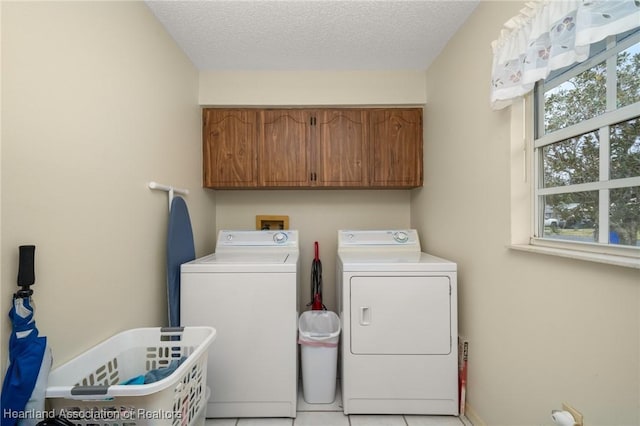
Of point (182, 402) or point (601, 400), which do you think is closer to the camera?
point (601, 400)

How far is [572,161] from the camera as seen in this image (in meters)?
1.19

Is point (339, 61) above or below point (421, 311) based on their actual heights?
above

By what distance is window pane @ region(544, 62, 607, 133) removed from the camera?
1.07m

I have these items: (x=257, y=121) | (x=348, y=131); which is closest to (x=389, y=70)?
(x=348, y=131)

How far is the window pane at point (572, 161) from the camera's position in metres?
→ 1.09

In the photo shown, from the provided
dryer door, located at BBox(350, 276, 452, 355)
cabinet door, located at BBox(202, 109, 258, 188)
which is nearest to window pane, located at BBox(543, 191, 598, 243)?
dryer door, located at BBox(350, 276, 452, 355)

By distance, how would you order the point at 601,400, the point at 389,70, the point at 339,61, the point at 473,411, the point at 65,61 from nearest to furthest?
the point at 601,400 → the point at 65,61 → the point at 473,411 → the point at 339,61 → the point at 389,70

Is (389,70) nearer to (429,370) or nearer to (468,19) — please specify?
(468,19)

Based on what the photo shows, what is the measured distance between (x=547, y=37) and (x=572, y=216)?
758 mm

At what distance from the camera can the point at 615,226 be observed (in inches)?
39.2

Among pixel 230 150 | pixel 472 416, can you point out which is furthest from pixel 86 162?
pixel 472 416

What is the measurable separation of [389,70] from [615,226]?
6.68ft

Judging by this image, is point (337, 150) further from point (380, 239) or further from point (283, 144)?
point (380, 239)

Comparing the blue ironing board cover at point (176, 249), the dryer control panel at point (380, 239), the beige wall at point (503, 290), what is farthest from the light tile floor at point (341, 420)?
the dryer control panel at point (380, 239)
